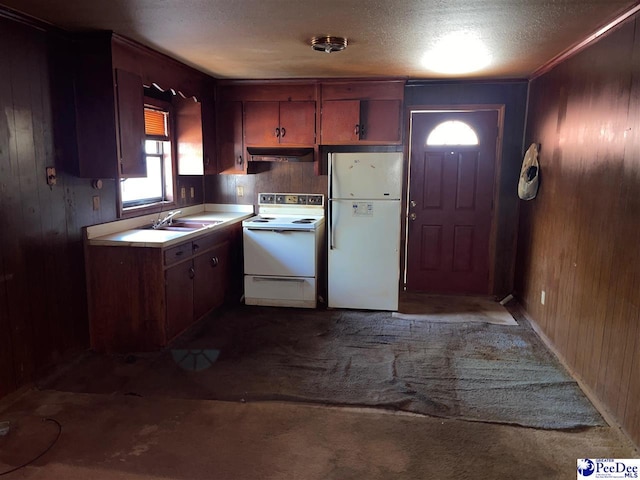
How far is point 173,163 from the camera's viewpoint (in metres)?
4.64

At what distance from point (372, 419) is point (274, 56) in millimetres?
2790

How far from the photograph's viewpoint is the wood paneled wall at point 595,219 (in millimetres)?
2469

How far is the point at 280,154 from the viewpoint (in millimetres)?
4883

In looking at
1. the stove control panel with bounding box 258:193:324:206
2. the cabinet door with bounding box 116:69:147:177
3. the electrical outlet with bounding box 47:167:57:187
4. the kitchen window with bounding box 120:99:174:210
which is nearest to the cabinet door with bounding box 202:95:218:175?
the kitchen window with bounding box 120:99:174:210

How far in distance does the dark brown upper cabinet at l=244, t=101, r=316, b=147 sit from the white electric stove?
0.84m

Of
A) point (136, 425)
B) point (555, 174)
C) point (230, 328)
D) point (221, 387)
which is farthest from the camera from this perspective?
point (230, 328)

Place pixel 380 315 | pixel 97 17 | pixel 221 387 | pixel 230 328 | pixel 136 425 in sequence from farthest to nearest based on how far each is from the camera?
1. pixel 380 315
2. pixel 230 328
3. pixel 221 387
4. pixel 97 17
5. pixel 136 425

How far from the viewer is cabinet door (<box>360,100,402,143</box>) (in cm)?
469

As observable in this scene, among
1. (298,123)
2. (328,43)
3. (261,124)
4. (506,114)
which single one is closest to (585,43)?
(506,114)

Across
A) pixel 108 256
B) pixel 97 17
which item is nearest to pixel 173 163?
pixel 108 256

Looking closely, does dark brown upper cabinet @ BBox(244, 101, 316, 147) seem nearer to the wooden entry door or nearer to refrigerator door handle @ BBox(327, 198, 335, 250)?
refrigerator door handle @ BBox(327, 198, 335, 250)

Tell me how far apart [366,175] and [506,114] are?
5.38 feet

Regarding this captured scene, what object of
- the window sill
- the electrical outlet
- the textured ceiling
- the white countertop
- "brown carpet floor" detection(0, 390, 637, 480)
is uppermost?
the textured ceiling

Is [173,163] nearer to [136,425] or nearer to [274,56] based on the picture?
[274,56]
